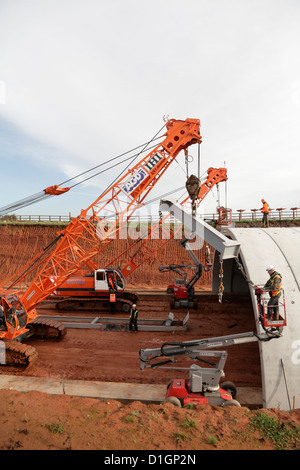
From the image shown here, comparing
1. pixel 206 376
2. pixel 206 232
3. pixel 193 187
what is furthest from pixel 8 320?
pixel 193 187

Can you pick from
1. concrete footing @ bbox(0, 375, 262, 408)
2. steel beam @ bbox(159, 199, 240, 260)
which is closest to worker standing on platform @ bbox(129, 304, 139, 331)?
concrete footing @ bbox(0, 375, 262, 408)

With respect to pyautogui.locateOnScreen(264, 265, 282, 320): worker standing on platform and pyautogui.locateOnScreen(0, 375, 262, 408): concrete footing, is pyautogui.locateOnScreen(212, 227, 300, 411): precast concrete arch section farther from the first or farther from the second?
pyautogui.locateOnScreen(0, 375, 262, 408): concrete footing

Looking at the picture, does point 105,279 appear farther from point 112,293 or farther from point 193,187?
point 193,187

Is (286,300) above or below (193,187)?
below

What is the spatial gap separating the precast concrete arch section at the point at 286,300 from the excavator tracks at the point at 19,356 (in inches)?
304

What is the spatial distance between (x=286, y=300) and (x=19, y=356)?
9154 mm

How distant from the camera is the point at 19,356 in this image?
966cm

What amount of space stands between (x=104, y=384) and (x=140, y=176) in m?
9.50

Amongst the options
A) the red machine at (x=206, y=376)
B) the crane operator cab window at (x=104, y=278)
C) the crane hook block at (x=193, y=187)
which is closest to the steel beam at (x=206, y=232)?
the crane hook block at (x=193, y=187)

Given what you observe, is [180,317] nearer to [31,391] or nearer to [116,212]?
[116,212]

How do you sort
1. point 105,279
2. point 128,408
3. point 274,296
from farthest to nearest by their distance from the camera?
point 105,279, point 274,296, point 128,408

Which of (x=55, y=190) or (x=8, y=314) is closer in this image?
(x=8, y=314)

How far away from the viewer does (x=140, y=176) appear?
13.9m

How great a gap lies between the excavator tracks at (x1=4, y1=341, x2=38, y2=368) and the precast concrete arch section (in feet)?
25.4
